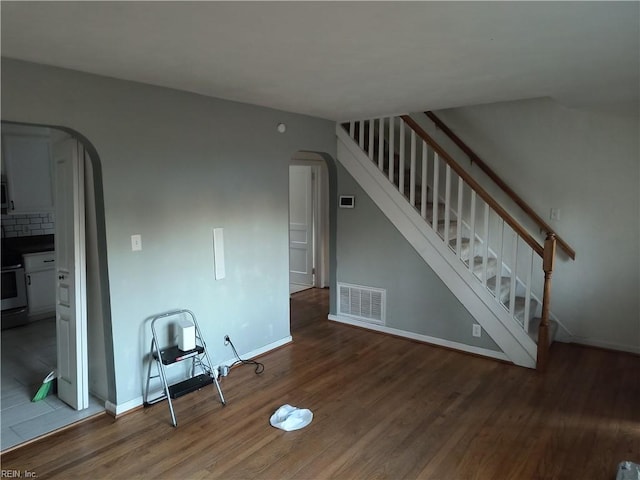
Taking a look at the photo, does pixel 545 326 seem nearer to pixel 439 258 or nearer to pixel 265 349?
pixel 439 258

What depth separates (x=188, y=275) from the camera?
3314mm

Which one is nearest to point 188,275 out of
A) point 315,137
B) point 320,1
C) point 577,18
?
point 315,137

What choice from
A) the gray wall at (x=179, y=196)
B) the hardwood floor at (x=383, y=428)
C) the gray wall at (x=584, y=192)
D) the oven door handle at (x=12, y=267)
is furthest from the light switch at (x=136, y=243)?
the gray wall at (x=584, y=192)

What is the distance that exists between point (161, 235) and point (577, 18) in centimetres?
279

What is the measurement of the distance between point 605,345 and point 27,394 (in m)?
5.18

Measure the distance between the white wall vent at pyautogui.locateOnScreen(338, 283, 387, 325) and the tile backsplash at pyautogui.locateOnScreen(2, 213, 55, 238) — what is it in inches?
158

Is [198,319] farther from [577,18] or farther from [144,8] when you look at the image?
[577,18]

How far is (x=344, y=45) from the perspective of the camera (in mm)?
2117

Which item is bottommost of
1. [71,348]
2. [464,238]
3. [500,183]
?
[71,348]

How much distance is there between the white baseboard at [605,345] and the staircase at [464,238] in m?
0.30

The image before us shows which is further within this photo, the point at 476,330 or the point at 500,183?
the point at 500,183

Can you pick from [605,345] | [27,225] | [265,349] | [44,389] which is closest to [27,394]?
[44,389]

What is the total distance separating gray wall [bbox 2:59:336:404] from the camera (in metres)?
2.64

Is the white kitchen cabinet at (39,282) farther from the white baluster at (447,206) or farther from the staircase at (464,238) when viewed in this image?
the white baluster at (447,206)
